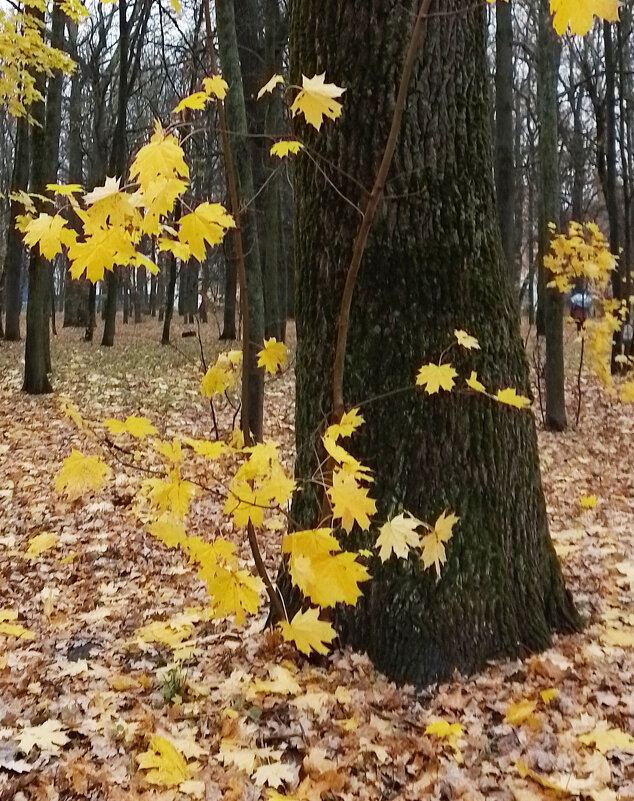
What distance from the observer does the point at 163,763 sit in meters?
2.56

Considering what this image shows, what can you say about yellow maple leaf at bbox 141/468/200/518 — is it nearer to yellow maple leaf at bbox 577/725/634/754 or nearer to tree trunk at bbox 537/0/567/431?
yellow maple leaf at bbox 577/725/634/754

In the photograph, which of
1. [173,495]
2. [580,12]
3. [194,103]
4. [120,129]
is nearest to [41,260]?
[120,129]

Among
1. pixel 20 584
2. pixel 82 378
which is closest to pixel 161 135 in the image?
pixel 20 584

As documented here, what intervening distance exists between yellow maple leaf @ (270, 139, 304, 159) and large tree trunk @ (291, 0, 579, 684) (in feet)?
0.39

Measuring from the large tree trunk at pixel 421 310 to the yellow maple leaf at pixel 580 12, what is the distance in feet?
4.09

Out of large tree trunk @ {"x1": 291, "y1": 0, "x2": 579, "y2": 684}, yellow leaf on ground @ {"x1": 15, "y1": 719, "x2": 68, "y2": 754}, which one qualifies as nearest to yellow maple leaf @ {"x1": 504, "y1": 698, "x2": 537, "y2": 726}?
large tree trunk @ {"x1": 291, "y1": 0, "x2": 579, "y2": 684}

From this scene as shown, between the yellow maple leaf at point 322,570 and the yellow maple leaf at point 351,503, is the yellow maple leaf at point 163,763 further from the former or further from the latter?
the yellow maple leaf at point 351,503

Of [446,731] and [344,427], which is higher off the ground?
[344,427]

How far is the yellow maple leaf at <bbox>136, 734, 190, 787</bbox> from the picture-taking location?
250 centimetres

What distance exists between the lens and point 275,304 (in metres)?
13.4

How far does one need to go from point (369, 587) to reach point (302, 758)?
2.64ft

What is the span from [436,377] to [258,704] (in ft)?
5.15

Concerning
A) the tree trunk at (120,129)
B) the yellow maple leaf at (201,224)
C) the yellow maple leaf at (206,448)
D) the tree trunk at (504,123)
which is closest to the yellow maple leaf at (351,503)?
the yellow maple leaf at (206,448)

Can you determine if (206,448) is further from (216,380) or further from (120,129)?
(120,129)
